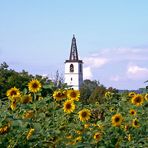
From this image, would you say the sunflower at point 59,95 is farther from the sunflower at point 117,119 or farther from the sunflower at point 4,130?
the sunflower at point 4,130

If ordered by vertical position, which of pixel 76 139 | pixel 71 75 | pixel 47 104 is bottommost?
pixel 76 139

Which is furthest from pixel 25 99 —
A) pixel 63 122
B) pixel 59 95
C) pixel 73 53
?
pixel 73 53

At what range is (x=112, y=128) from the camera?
4133mm

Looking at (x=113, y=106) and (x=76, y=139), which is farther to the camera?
(x=113, y=106)

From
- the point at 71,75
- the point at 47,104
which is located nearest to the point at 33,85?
the point at 47,104

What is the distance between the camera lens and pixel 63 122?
3.81m

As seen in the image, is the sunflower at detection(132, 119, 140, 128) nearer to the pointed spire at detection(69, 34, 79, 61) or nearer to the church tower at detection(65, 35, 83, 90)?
the church tower at detection(65, 35, 83, 90)

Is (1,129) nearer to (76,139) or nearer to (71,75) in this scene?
(76,139)

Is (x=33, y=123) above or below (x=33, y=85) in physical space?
below

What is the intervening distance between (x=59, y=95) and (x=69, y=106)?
17cm

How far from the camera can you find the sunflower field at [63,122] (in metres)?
3.15

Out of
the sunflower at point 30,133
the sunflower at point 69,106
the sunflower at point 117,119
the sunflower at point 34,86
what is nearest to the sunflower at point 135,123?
the sunflower at point 117,119

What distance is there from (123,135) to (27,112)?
91 centimetres

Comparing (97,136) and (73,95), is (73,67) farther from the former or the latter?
(97,136)
